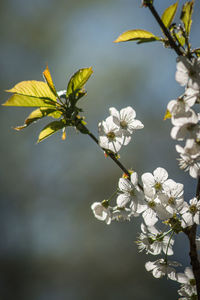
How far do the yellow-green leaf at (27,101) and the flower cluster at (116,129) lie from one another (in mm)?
125

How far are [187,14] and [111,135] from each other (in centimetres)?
27

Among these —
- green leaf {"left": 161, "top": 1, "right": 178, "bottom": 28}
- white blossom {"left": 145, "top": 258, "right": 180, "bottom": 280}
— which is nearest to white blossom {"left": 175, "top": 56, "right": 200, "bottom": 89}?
green leaf {"left": 161, "top": 1, "right": 178, "bottom": 28}

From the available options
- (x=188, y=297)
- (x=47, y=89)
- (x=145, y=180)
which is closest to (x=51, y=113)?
(x=47, y=89)

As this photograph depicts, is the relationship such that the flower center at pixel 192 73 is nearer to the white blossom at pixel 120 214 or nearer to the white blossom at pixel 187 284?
the white blossom at pixel 120 214

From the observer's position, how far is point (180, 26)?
509 mm

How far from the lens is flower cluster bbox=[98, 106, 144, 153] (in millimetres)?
566

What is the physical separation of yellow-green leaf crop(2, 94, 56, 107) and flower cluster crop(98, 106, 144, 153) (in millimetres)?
125

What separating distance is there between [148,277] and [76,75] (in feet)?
11.8

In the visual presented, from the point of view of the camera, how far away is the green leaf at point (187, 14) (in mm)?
519

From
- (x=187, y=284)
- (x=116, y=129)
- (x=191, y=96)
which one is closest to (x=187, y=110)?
(x=191, y=96)

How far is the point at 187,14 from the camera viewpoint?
531 millimetres

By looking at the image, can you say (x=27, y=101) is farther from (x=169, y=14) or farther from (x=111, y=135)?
(x=169, y=14)

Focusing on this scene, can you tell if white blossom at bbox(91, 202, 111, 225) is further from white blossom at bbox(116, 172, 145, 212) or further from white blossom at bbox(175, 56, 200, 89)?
white blossom at bbox(175, 56, 200, 89)

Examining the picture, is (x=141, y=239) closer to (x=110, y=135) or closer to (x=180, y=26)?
(x=110, y=135)
